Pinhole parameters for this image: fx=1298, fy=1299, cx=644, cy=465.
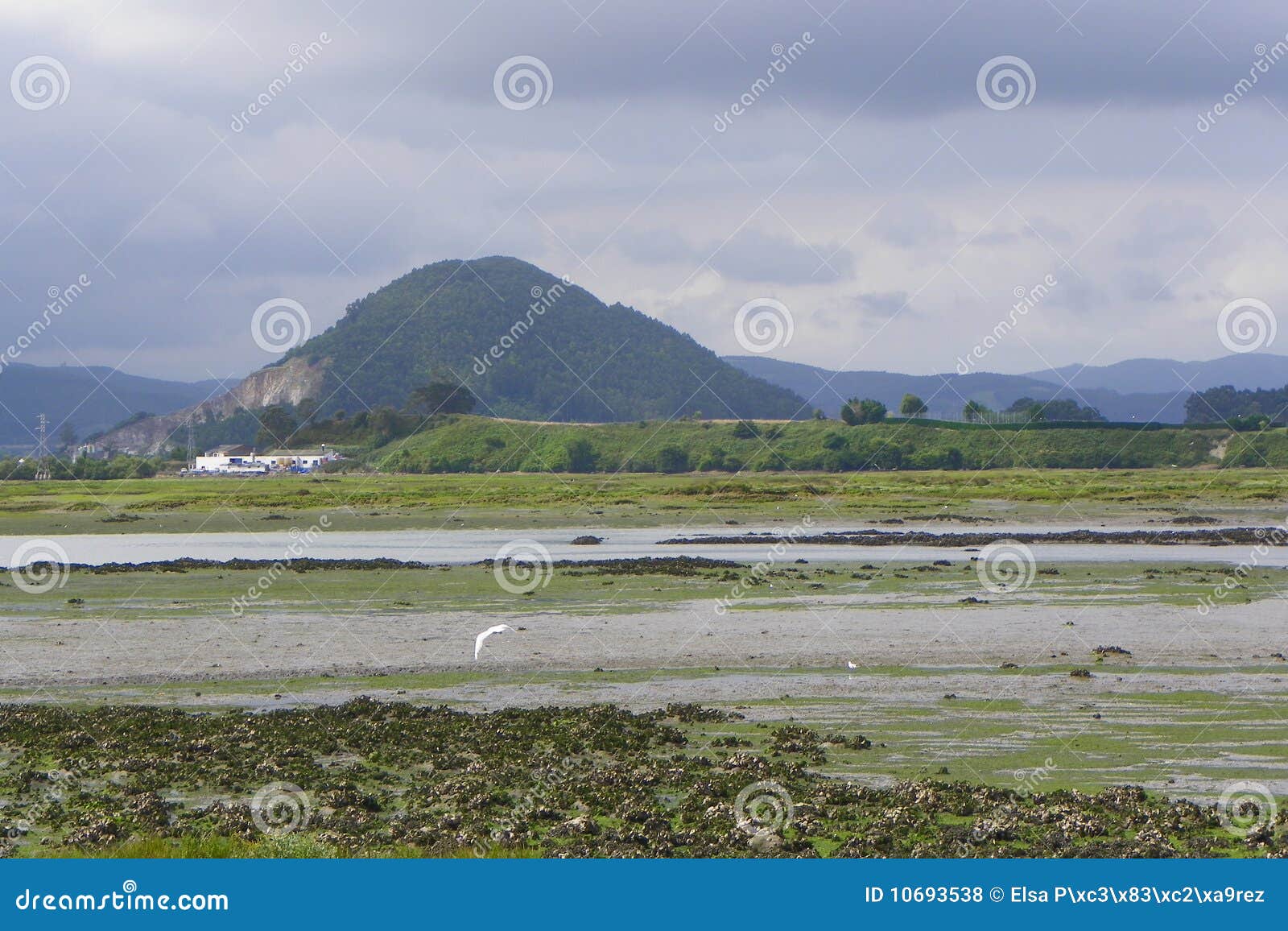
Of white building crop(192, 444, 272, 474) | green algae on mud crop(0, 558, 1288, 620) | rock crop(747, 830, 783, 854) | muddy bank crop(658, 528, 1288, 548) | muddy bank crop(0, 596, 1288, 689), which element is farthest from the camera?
white building crop(192, 444, 272, 474)

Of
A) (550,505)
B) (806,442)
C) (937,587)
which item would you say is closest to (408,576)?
(937,587)

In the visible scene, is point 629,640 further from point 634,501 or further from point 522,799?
point 634,501

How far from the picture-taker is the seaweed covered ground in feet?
39.7

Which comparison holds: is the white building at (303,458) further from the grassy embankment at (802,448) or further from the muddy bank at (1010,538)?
the muddy bank at (1010,538)

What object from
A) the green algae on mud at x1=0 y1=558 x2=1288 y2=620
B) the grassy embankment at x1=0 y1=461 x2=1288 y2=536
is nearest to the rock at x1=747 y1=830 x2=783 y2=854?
the green algae on mud at x1=0 y1=558 x2=1288 y2=620

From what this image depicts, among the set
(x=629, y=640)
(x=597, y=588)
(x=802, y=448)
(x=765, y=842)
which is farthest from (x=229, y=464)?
(x=765, y=842)

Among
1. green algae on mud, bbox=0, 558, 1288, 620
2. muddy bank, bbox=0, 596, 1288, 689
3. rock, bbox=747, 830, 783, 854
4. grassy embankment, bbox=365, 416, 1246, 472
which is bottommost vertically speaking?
rock, bbox=747, 830, 783, 854

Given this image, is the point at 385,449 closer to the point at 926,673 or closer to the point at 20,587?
the point at 20,587

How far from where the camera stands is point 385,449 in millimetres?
152625

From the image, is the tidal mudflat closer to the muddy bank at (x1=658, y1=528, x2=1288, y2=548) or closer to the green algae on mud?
the green algae on mud

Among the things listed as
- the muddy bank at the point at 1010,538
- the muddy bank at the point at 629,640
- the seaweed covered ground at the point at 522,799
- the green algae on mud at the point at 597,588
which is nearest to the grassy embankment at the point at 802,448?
the muddy bank at the point at 1010,538

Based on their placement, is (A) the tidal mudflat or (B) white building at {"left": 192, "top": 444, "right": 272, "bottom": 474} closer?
(A) the tidal mudflat

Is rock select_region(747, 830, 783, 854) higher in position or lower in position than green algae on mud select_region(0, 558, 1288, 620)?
lower

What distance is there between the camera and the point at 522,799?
1415cm
